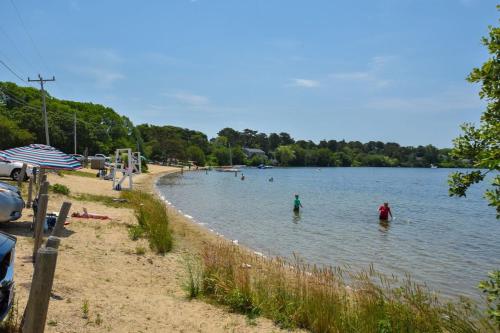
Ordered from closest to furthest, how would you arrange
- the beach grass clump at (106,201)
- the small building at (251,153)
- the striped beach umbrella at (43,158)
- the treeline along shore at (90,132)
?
1. the striped beach umbrella at (43,158)
2. the beach grass clump at (106,201)
3. the treeline along shore at (90,132)
4. the small building at (251,153)

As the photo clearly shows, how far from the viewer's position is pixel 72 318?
6152mm

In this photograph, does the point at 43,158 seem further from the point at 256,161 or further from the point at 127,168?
the point at 256,161

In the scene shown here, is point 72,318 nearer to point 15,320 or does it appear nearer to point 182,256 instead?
point 15,320

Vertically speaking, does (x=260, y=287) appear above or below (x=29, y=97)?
below

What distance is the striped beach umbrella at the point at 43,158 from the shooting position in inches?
477

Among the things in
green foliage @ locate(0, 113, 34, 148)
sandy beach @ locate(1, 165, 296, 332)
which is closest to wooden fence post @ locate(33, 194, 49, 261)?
sandy beach @ locate(1, 165, 296, 332)

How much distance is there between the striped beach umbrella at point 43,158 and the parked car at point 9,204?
101 centimetres

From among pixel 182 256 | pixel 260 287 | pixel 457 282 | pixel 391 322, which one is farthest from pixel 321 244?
pixel 391 322

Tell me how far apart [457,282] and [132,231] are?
432 inches

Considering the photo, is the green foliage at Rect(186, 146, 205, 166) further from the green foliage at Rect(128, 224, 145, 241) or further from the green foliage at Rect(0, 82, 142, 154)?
the green foliage at Rect(128, 224, 145, 241)

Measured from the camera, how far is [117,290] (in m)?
8.12

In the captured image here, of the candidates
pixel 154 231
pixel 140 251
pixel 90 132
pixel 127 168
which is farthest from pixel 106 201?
pixel 90 132

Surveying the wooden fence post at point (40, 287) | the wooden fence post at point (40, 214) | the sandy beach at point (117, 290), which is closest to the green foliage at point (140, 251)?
the sandy beach at point (117, 290)

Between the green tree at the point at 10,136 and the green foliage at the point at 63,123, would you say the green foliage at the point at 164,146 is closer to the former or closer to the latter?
the green foliage at the point at 63,123
